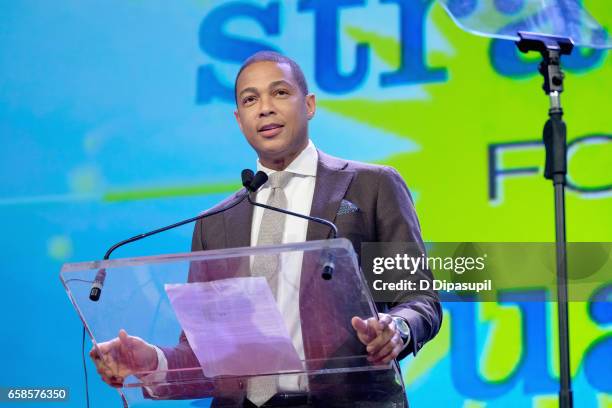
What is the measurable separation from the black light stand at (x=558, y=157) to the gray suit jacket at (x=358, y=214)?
0.37 meters

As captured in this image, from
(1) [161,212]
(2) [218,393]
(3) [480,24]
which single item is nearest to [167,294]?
(2) [218,393]

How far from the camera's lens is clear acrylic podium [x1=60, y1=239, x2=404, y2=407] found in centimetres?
168

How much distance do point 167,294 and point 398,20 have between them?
1852 millimetres

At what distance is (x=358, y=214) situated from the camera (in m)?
2.26

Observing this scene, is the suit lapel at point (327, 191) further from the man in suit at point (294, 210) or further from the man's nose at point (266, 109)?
the man's nose at point (266, 109)

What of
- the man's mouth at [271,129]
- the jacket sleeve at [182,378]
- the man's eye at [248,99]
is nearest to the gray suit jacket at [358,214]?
the man's mouth at [271,129]

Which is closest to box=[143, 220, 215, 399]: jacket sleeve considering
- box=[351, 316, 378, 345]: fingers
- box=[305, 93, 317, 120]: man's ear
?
box=[351, 316, 378, 345]: fingers

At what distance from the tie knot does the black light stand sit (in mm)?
692

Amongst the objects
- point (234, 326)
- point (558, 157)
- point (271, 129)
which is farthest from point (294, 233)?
point (558, 157)

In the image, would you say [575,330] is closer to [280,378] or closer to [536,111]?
[536,111]

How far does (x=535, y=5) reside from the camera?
2039 mm

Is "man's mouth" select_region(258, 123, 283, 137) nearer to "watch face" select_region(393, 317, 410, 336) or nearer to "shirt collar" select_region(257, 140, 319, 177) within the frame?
"shirt collar" select_region(257, 140, 319, 177)

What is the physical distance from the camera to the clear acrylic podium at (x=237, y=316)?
1680 millimetres

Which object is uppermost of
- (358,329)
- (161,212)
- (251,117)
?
(251,117)
